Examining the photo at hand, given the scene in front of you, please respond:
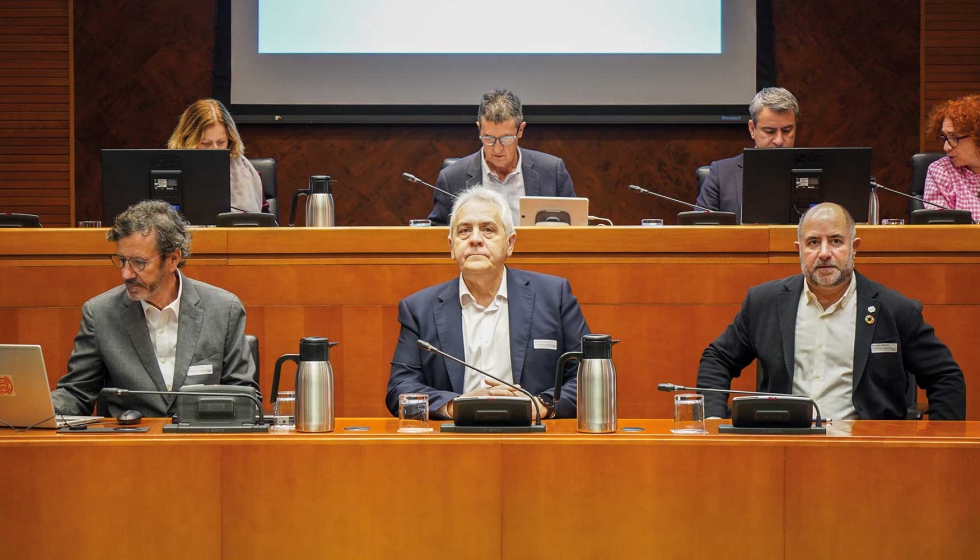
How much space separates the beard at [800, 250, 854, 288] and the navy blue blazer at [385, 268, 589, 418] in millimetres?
713

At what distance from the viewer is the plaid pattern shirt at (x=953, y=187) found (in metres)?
4.82

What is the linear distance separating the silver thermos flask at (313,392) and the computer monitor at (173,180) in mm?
1896

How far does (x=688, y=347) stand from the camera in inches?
146

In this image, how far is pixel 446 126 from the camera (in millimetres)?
6227

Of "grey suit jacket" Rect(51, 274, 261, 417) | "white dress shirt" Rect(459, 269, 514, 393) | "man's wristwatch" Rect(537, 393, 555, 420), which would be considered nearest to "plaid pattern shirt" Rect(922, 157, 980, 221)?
"white dress shirt" Rect(459, 269, 514, 393)

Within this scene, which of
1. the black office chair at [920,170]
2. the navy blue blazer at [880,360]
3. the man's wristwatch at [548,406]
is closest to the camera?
the man's wristwatch at [548,406]

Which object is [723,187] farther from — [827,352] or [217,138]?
[217,138]

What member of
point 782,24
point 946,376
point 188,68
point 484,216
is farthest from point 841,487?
point 188,68

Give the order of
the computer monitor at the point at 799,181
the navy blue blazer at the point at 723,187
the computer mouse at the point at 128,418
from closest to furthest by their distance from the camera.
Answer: the computer mouse at the point at 128,418 → the computer monitor at the point at 799,181 → the navy blue blazer at the point at 723,187

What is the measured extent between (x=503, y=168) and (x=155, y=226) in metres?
2.20

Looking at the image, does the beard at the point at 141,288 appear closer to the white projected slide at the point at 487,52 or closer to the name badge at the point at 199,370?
the name badge at the point at 199,370

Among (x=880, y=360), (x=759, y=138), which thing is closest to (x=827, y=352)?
(x=880, y=360)

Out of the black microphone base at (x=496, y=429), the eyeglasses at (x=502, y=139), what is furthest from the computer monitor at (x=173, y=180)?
the black microphone base at (x=496, y=429)

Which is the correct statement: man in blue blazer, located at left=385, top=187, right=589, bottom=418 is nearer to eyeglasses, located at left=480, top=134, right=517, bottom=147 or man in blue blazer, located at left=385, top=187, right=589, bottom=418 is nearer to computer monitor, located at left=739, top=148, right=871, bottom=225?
computer monitor, located at left=739, top=148, right=871, bottom=225
